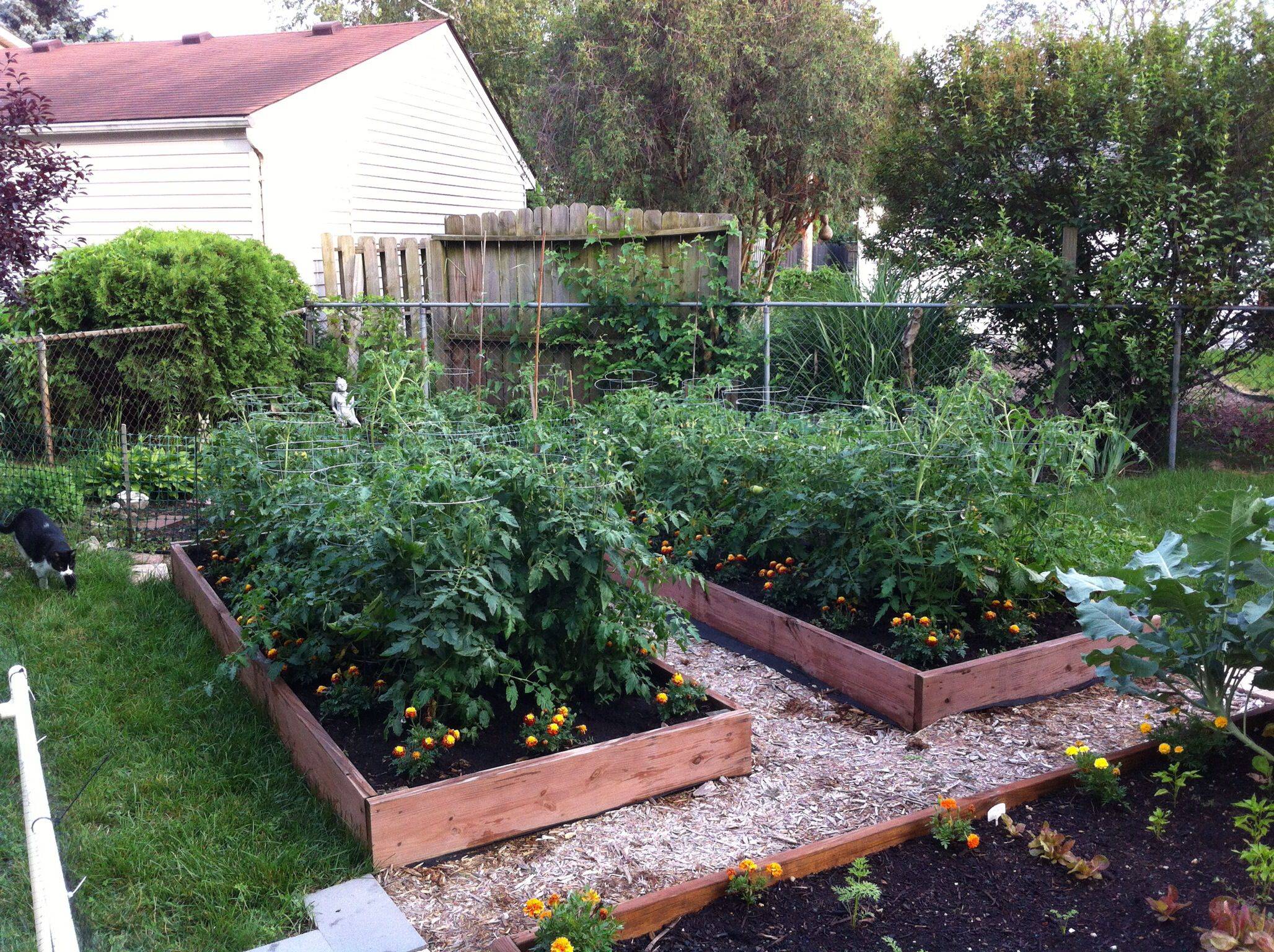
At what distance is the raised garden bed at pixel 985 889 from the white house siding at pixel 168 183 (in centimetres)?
1064

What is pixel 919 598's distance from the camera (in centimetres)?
435

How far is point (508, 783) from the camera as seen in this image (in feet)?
10.3

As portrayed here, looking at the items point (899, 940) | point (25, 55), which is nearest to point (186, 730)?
point (899, 940)

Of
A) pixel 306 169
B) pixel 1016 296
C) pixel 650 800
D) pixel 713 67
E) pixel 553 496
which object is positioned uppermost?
pixel 713 67

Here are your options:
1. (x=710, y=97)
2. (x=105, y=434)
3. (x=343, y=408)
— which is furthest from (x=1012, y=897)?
(x=710, y=97)

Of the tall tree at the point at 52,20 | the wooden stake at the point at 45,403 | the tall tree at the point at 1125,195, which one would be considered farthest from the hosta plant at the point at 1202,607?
the tall tree at the point at 52,20

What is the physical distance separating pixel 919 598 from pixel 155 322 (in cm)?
719

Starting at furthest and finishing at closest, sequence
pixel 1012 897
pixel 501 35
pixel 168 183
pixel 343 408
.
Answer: pixel 501 35 < pixel 168 183 < pixel 343 408 < pixel 1012 897

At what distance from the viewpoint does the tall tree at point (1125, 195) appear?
24.4ft

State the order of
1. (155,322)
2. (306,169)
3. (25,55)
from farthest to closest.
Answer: (25,55)
(306,169)
(155,322)

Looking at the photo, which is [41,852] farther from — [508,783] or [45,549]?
[45,549]

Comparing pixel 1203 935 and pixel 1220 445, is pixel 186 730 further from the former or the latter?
pixel 1220 445

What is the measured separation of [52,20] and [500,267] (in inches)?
1493

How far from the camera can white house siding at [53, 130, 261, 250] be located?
37.8 ft
